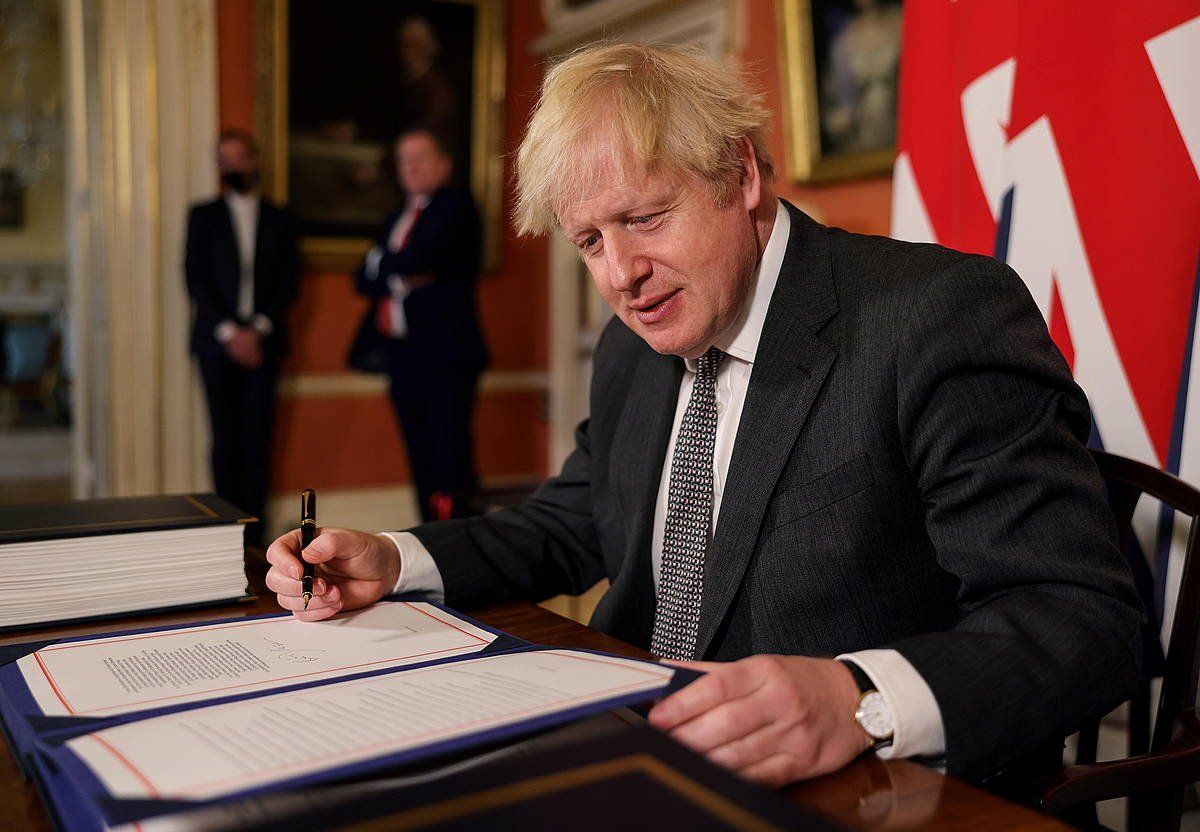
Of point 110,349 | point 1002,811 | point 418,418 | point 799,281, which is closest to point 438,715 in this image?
point 1002,811

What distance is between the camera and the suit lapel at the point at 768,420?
1143mm

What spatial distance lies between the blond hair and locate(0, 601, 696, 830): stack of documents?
563 millimetres

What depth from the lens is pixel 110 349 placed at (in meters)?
4.93

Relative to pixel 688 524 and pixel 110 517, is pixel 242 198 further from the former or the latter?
pixel 688 524

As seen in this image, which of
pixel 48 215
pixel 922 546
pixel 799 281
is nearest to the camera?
pixel 922 546

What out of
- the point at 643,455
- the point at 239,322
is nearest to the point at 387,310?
the point at 239,322

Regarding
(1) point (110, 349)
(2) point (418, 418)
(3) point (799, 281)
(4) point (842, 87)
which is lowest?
(2) point (418, 418)

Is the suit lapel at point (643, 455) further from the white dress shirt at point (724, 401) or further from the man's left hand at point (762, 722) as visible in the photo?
the man's left hand at point (762, 722)

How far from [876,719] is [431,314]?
416 cm

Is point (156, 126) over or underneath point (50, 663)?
over

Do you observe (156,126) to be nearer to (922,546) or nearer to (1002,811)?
(922,546)

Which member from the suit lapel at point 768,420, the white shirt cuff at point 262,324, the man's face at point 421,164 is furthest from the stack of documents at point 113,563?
the white shirt cuff at point 262,324

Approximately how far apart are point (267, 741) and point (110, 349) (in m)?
4.83

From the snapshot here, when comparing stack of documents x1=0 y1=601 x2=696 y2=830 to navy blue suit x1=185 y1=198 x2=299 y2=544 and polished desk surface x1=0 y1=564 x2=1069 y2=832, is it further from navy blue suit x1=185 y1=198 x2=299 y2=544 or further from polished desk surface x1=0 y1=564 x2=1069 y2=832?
navy blue suit x1=185 y1=198 x2=299 y2=544
